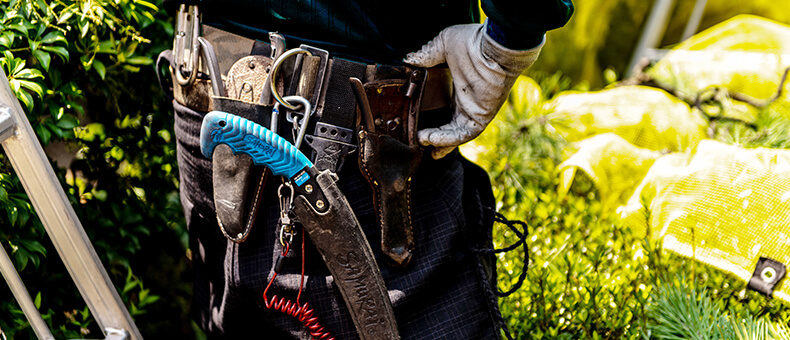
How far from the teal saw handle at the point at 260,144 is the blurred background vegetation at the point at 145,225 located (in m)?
0.46

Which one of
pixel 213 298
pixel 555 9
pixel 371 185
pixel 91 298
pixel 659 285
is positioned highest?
pixel 555 9

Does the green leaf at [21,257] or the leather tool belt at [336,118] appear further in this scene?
the green leaf at [21,257]

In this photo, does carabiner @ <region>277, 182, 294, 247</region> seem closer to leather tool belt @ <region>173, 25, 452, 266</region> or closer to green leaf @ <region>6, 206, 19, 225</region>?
leather tool belt @ <region>173, 25, 452, 266</region>

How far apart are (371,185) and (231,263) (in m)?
0.28

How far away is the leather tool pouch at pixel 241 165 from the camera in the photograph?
0.83m

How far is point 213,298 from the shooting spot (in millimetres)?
1084

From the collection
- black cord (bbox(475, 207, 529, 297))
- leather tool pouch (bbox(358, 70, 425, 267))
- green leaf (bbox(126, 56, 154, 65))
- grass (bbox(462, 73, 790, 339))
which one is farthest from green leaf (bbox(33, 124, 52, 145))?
grass (bbox(462, 73, 790, 339))

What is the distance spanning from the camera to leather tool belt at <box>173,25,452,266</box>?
0.82 metres

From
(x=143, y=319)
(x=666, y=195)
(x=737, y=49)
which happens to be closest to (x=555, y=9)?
(x=666, y=195)

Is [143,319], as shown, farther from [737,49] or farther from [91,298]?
[737,49]

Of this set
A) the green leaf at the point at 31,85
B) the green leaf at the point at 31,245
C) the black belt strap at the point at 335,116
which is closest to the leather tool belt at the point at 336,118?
the black belt strap at the point at 335,116

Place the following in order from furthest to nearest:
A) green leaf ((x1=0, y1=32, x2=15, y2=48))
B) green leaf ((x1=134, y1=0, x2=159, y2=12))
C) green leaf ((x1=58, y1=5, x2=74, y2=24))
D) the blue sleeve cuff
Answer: green leaf ((x1=134, y1=0, x2=159, y2=12)) < green leaf ((x1=58, y1=5, x2=74, y2=24)) < green leaf ((x1=0, y1=32, x2=15, y2=48)) < the blue sleeve cuff

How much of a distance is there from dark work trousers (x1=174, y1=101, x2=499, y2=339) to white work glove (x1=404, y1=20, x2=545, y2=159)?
0.27ft

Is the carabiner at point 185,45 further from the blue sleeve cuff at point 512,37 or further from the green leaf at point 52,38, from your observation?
the blue sleeve cuff at point 512,37
